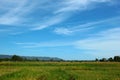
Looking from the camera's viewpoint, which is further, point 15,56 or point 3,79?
point 15,56

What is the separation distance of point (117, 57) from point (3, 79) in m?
→ 100

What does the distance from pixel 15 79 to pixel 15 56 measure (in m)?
114

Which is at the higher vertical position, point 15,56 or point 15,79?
point 15,56

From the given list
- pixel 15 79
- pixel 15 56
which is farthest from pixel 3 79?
pixel 15 56

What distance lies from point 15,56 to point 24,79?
376ft

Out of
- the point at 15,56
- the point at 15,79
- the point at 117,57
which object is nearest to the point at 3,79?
the point at 15,79

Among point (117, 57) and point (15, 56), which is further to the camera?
point (15, 56)

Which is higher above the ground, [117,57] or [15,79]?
[117,57]

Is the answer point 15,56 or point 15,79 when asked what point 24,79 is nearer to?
point 15,79

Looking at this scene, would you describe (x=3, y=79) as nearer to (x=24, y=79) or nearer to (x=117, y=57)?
(x=24, y=79)

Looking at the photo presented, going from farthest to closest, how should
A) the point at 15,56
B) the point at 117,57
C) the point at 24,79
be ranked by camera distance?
the point at 15,56 → the point at 117,57 → the point at 24,79

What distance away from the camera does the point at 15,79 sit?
90.9 feet

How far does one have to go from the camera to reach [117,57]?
4828 inches

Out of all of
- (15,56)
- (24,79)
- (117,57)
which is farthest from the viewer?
(15,56)
